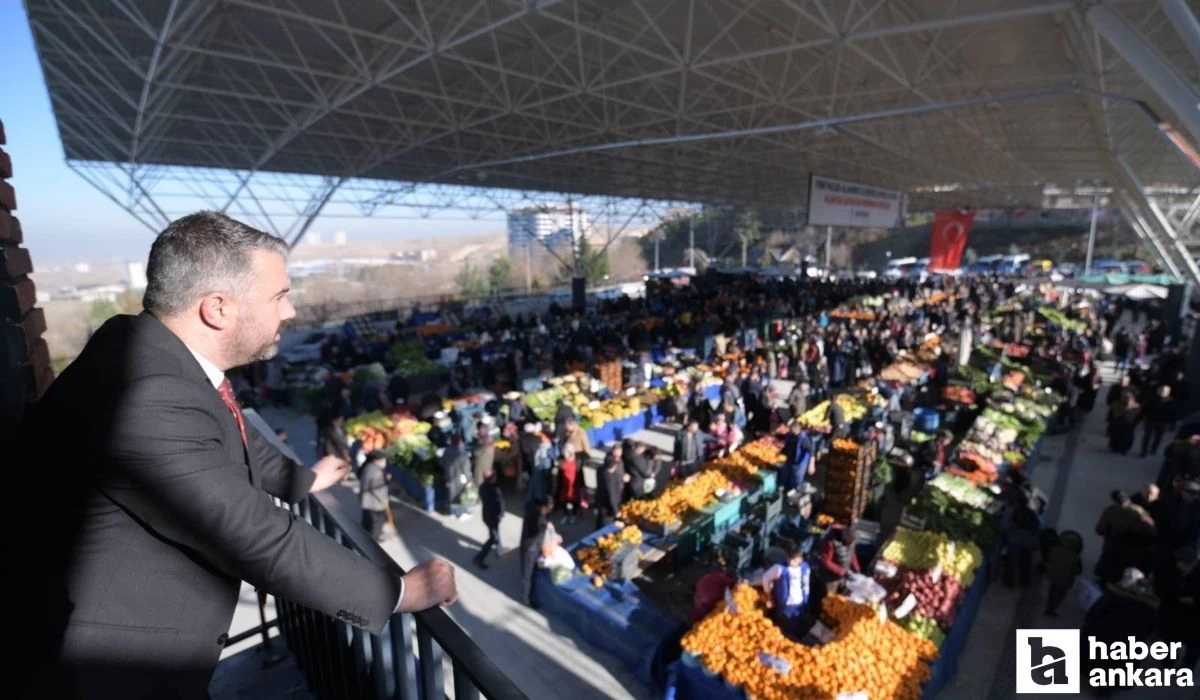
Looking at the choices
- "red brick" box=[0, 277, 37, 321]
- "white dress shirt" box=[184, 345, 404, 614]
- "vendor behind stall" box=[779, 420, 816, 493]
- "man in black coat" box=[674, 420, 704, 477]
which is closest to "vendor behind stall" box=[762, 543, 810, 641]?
"vendor behind stall" box=[779, 420, 816, 493]

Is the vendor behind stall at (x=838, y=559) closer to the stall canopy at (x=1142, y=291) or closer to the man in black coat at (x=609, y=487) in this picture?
the man in black coat at (x=609, y=487)

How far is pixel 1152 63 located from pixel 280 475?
31.2ft

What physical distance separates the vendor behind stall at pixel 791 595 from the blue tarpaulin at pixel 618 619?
38.0 inches

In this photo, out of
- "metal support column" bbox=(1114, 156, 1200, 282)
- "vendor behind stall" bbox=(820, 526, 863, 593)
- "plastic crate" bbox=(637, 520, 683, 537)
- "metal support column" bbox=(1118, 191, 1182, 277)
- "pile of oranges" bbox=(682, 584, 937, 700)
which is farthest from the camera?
"metal support column" bbox=(1118, 191, 1182, 277)

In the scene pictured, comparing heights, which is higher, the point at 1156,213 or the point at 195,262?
the point at 1156,213

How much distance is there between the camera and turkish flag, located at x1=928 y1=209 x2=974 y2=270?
26.0m

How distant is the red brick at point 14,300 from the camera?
2.03 m

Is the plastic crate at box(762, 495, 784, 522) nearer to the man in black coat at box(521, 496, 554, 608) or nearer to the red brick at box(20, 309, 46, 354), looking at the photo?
the man in black coat at box(521, 496, 554, 608)

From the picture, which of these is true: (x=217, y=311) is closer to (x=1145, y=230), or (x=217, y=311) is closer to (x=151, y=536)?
(x=151, y=536)

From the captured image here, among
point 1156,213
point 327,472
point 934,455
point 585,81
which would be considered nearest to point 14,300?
point 327,472

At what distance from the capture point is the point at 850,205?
1869cm

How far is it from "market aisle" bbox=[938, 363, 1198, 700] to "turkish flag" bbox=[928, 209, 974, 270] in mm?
13721

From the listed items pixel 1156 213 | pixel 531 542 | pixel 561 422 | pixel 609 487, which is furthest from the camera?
pixel 1156 213

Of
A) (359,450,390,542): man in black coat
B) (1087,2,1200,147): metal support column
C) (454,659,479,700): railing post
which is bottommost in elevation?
(359,450,390,542): man in black coat
